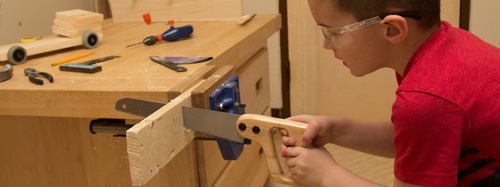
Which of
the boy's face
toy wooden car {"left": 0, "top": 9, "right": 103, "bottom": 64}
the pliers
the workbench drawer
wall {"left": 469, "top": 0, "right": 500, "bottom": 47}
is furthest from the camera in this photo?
wall {"left": 469, "top": 0, "right": 500, "bottom": 47}

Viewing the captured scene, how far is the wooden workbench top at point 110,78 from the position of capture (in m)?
0.83

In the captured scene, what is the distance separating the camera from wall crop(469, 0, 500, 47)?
6.63 ft

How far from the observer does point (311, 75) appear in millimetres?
2281

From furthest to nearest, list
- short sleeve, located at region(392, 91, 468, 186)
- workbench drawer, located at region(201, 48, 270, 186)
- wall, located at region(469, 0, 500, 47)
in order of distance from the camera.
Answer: wall, located at region(469, 0, 500, 47) → workbench drawer, located at region(201, 48, 270, 186) → short sleeve, located at region(392, 91, 468, 186)

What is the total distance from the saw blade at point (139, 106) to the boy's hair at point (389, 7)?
300mm

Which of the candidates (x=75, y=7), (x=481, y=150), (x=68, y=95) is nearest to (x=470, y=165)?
(x=481, y=150)

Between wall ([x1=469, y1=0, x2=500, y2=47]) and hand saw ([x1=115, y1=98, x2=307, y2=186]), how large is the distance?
150 centimetres

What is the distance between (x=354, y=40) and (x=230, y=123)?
0.71ft

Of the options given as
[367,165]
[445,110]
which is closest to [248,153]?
[445,110]

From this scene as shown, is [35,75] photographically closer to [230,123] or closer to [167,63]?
[167,63]

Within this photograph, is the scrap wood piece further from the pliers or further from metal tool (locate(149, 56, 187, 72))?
the pliers

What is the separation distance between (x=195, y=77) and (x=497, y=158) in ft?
1.53

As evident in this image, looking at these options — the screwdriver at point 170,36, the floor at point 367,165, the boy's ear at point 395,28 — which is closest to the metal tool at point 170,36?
the screwdriver at point 170,36

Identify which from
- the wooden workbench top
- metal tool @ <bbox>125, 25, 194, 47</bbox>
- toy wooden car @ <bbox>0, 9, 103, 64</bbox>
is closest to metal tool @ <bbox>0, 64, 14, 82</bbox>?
the wooden workbench top
